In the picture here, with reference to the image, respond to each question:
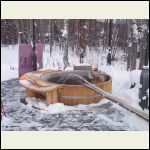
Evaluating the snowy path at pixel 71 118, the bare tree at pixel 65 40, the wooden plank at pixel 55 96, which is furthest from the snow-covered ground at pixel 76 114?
the bare tree at pixel 65 40

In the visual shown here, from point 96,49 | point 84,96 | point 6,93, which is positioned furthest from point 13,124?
point 96,49

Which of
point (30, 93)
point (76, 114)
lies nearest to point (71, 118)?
point (76, 114)

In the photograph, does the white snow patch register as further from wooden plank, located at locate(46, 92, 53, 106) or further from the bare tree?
the bare tree

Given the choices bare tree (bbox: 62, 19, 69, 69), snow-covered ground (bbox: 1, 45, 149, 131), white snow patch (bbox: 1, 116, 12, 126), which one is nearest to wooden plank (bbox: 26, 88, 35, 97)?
snow-covered ground (bbox: 1, 45, 149, 131)

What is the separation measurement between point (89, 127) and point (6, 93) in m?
2.37

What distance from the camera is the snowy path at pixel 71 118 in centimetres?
382

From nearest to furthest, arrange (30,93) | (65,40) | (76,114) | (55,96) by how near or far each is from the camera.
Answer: (76,114), (55,96), (30,93), (65,40)

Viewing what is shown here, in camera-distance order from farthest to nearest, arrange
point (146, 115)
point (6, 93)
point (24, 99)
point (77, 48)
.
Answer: point (77, 48), point (6, 93), point (24, 99), point (146, 115)

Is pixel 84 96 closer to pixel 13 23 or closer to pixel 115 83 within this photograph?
pixel 115 83

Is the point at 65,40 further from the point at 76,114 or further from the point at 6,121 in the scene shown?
the point at 6,121

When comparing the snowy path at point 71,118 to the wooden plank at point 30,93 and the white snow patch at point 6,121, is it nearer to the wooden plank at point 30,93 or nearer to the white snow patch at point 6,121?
the white snow patch at point 6,121

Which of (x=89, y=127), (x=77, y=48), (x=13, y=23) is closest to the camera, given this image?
(x=89, y=127)

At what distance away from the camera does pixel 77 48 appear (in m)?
6.95

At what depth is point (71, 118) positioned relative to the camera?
416 cm
